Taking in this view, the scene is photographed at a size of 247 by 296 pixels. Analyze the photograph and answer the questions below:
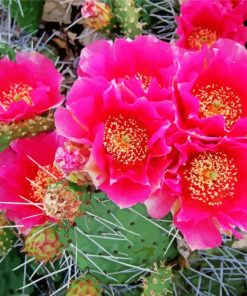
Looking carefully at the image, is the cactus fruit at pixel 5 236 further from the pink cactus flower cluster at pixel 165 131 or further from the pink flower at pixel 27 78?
the pink cactus flower cluster at pixel 165 131

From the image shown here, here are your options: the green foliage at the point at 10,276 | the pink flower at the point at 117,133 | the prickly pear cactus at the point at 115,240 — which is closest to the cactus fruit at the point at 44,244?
the prickly pear cactus at the point at 115,240

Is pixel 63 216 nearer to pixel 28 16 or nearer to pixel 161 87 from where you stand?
pixel 161 87

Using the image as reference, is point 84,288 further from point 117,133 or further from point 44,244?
point 117,133

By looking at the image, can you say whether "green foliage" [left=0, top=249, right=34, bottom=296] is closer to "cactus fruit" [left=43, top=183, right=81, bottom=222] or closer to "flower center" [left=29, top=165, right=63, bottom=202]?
"flower center" [left=29, top=165, right=63, bottom=202]

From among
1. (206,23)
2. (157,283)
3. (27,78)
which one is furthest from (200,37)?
(157,283)

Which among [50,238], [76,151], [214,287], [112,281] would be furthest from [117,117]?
[214,287]

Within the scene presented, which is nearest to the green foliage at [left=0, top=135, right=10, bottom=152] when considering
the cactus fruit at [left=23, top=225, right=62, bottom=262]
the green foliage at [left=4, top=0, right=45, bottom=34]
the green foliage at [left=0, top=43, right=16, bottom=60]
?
the cactus fruit at [left=23, top=225, right=62, bottom=262]
